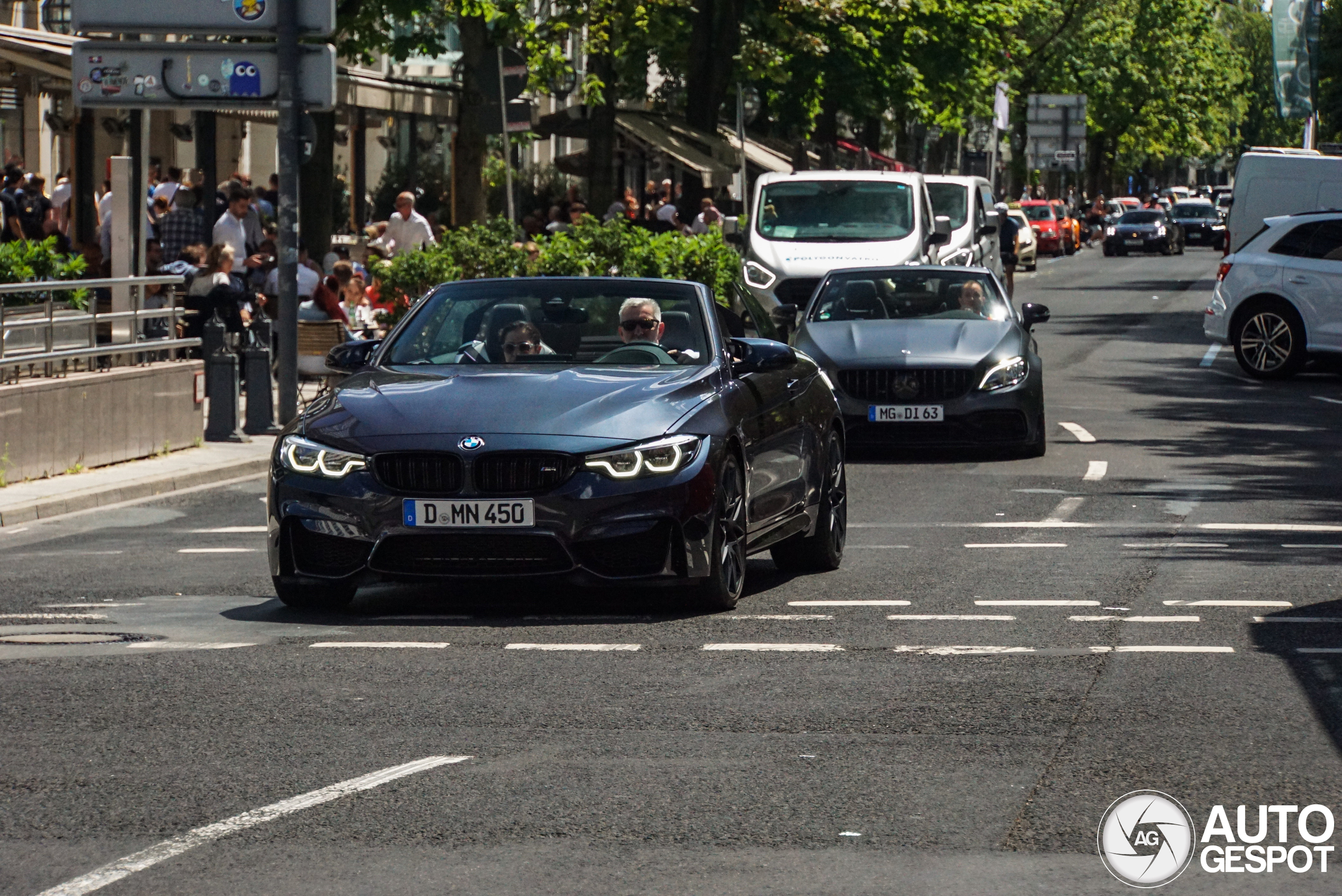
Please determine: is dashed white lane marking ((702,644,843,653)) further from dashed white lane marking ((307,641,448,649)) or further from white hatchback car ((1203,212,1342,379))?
white hatchback car ((1203,212,1342,379))

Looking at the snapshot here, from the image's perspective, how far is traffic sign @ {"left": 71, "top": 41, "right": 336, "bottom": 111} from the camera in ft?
59.4

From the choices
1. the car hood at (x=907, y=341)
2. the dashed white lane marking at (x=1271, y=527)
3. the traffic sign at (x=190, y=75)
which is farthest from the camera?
the traffic sign at (x=190, y=75)

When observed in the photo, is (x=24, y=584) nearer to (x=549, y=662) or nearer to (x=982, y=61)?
(x=549, y=662)

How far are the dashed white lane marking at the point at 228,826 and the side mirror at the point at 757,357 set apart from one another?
4073mm

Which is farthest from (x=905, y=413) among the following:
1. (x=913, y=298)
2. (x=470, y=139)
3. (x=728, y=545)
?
(x=470, y=139)

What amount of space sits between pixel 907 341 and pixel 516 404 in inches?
321

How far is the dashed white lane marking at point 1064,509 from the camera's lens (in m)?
13.4

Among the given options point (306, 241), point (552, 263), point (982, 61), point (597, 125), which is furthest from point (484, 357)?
point (982, 61)

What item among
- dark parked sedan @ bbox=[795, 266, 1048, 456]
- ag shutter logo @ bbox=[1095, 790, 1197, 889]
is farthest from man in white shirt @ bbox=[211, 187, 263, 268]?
ag shutter logo @ bbox=[1095, 790, 1197, 889]

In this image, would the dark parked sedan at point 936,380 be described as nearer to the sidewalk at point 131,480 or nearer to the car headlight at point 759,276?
the sidewalk at point 131,480

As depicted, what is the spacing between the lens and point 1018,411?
16938 mm

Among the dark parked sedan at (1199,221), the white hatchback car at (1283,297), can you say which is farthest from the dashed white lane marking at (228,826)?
the dark parked sedan at (1199,221)

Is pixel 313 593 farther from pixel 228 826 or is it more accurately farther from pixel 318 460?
pixel 228 826

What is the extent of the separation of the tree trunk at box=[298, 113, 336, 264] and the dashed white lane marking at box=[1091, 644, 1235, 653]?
19603mm
